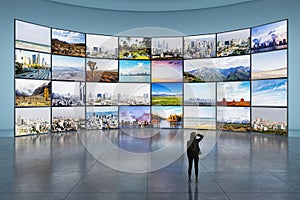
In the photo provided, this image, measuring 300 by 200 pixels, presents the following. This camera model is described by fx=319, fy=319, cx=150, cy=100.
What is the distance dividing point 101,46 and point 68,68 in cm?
266

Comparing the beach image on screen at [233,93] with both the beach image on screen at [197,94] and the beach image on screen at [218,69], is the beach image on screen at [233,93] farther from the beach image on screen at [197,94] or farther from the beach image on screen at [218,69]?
the beach image on screen at [197,94]

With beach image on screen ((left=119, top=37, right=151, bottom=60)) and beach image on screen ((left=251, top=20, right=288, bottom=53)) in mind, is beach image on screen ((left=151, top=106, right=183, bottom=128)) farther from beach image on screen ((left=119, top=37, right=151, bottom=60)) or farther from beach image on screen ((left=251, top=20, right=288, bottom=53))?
beach image on screen ((left=251, top=20, right=288, bottom=53))

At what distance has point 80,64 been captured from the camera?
19984 millimetres

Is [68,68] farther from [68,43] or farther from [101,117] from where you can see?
[101,117]

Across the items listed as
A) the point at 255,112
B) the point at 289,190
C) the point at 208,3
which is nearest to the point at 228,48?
the point at 208,3

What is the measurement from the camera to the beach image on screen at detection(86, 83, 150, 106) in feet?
67.6

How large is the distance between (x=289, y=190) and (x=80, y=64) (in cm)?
1547

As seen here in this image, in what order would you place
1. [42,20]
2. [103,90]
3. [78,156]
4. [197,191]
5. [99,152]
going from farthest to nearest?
[103,90], [42,20], [99,152], [78,156], [197,191]

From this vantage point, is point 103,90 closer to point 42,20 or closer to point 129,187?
point 42,20

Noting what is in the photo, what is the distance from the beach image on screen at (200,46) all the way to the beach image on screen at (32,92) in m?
8.98

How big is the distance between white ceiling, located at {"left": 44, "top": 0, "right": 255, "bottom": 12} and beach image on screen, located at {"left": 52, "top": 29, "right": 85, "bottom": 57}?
1.77 meters

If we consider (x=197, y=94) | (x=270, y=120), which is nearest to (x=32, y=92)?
(x=197, y=94)

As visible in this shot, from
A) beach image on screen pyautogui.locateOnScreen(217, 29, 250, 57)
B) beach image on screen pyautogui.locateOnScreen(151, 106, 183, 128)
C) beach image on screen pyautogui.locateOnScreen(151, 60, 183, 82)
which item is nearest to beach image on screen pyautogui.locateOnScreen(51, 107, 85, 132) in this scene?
beach image on screen pyautogui.locateOnScreen(151, 106, 183, 128)

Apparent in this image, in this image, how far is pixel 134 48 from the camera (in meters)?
21.2
